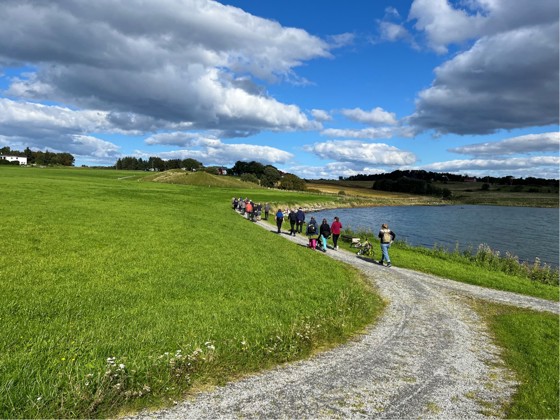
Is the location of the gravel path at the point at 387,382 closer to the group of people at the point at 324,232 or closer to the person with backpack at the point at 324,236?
the group of people at the point at 324,232

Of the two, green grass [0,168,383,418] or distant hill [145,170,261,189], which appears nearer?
green grass [0,168,383,418]

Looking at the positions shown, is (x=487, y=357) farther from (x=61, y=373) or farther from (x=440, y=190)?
(x=440, y=190)

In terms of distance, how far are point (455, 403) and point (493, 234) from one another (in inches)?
2043

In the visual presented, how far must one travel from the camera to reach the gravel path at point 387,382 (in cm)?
723

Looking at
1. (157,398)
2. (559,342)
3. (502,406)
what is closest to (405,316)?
(559,342)

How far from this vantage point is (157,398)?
725 centimetres

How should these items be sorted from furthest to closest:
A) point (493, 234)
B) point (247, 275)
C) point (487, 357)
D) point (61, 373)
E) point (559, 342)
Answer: point (493, 234) → point (247, 275) → point (559, 342) → point (487, 357) → point (61, 373)

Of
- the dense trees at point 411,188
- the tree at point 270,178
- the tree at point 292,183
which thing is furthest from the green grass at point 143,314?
the dense trees at point 411,188

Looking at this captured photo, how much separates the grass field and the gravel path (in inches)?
23.1

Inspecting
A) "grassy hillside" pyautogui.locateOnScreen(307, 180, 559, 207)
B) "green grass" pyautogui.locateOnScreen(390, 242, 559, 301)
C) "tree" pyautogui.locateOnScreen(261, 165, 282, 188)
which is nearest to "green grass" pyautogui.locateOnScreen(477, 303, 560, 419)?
"green grass" pyautogui.locateOnScreen(390, 242, 559, 301)

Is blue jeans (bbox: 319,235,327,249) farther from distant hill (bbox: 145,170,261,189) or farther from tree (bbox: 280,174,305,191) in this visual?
tree (bbox: 280,174,305,191)

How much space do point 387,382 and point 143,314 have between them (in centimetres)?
698

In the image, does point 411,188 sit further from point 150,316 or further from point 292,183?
point 150,316

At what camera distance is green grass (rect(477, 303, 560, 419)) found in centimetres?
797
